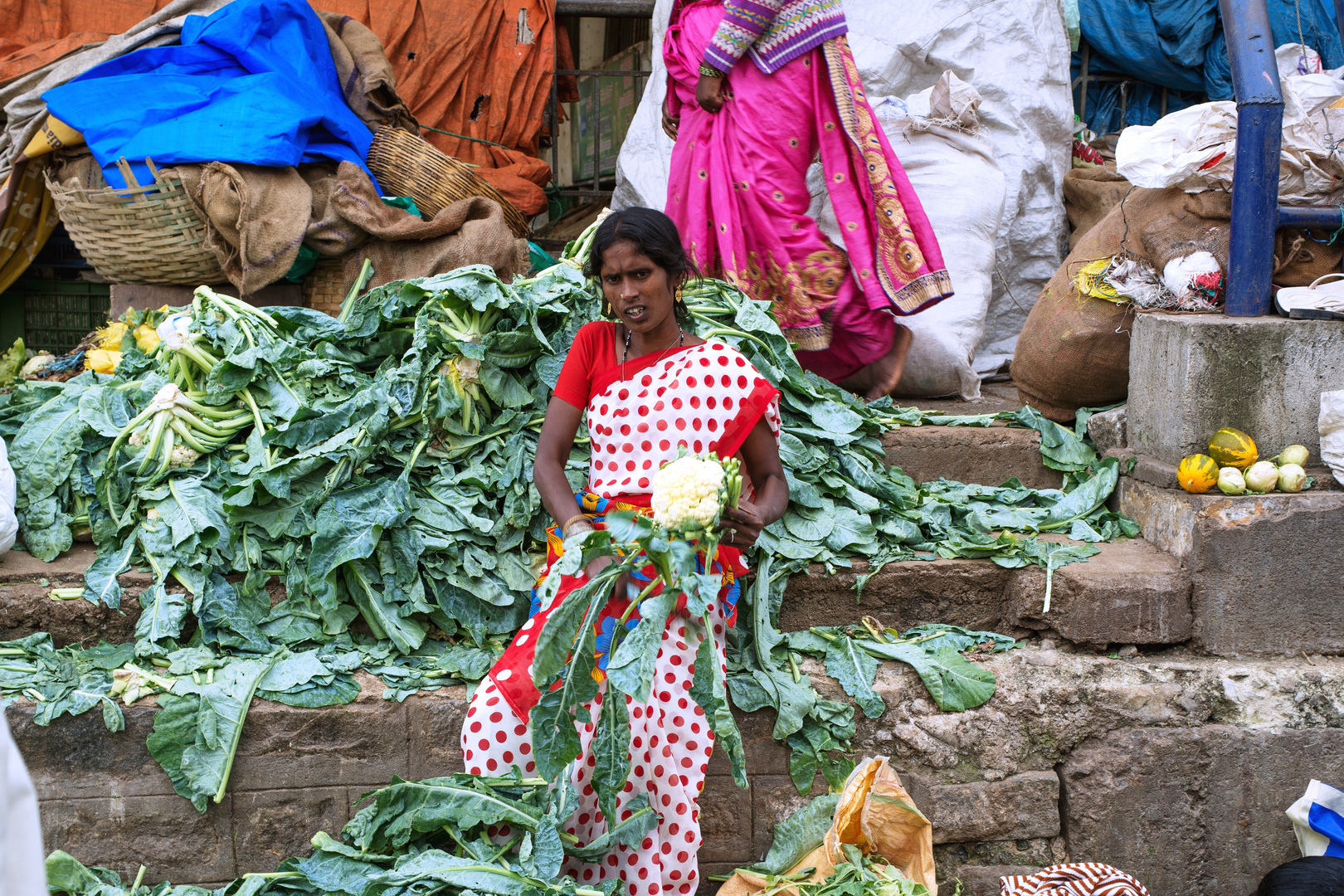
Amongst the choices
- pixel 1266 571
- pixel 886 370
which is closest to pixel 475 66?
pixel 886 370

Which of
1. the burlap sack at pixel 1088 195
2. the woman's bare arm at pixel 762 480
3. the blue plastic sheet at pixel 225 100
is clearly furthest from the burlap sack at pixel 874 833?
the burlap sack at pixel 1088 195

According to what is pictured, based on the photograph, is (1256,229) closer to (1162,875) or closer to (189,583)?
(1162,875)

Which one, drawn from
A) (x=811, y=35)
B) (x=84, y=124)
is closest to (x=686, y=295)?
(x=811, y=35)

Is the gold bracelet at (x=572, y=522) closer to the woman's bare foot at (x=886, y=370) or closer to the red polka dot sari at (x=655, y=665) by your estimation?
the red polka dot sari at (x=655, y=665)

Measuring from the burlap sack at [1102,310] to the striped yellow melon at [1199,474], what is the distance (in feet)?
2.13

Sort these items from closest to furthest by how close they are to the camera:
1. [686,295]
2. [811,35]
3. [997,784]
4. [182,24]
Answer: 1. [997,784]
2. [686,295]
3. [811,35]
4. [182,24]

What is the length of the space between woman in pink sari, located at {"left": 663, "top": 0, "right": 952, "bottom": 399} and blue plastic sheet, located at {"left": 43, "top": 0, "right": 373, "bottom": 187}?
162 centimetres

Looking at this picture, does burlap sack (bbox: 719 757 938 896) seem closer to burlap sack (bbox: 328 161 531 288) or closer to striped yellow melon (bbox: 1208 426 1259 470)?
striped yellow melon (bbox: 1208 426 1259 470)

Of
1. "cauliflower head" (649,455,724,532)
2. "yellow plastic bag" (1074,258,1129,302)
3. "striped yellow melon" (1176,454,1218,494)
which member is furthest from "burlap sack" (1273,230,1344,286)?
"cauliflower head" (649,455,724,532)

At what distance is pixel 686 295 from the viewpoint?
362 centimetres

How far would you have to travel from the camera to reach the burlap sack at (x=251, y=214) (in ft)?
13.0

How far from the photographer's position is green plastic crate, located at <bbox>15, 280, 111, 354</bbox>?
5.23 m

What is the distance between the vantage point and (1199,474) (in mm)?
2926

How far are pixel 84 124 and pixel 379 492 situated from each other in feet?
7.95
